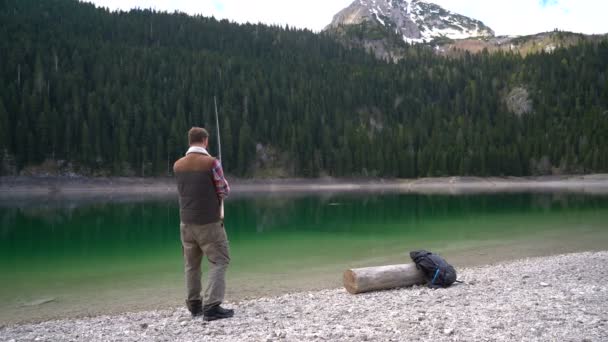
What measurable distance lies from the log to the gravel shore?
280 millimetres

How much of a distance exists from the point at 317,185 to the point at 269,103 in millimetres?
34402

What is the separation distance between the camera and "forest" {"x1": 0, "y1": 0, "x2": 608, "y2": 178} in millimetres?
84250

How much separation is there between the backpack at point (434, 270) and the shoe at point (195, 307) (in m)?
4.94

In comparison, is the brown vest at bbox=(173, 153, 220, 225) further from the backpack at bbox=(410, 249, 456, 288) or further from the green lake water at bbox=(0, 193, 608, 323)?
the backpack at bbox=(410, 249, 456, 288)

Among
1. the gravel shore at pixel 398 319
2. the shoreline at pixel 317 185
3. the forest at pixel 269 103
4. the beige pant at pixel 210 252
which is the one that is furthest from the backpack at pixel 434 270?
the forest at pixel 269 103

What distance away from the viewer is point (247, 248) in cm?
1997

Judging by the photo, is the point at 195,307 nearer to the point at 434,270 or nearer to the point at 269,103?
the point at 434,270

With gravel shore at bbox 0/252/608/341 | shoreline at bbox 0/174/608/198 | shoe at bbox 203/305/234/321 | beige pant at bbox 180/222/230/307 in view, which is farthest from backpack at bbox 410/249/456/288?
shoreline at bbox 0/174/608/198

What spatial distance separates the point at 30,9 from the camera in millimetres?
134250

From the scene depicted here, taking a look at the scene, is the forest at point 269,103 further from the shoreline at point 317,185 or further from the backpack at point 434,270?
the backpack at point 434,270

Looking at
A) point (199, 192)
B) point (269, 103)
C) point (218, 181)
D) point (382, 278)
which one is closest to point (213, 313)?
point (199, 192)

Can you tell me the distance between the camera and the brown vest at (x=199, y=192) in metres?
7.11

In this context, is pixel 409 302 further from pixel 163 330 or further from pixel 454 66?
pixel 454 66

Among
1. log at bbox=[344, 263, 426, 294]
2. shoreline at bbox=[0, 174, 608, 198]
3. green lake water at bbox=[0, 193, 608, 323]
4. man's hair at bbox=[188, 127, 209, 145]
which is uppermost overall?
man's hair at bbox=[188, 127, 209, 145]
